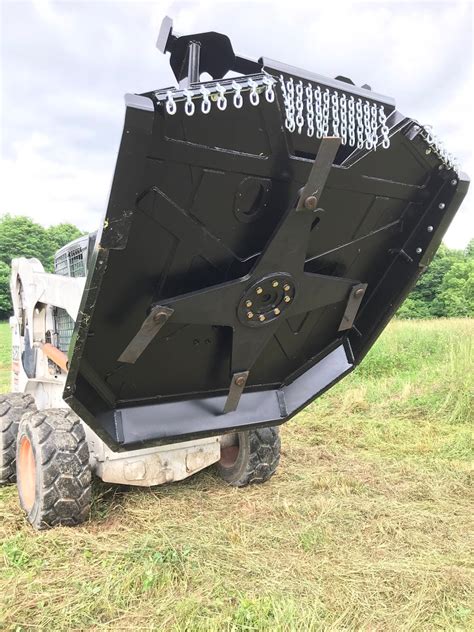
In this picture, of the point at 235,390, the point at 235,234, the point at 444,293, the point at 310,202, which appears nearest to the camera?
the point at 310,202

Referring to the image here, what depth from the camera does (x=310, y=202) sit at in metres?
2.08

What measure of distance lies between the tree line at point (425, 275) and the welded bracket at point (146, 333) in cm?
2384

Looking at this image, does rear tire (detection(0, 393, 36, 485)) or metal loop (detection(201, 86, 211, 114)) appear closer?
metal loop (detection(201, 86, 211, 114))

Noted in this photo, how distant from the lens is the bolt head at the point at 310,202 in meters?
2.07

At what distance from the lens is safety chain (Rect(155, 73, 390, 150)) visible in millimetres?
1742

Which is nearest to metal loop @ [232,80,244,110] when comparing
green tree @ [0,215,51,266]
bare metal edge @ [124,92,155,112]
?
bare metal edge @ [124,92,155,112]

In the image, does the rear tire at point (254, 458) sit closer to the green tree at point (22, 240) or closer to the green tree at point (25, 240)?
the green tree at point (25, 240)

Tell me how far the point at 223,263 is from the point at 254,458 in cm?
175

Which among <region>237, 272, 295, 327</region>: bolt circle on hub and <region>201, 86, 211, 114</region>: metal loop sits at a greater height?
<region>201, 86, 211, 114</region>: metal loop

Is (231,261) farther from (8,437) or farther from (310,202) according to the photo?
(8,437)

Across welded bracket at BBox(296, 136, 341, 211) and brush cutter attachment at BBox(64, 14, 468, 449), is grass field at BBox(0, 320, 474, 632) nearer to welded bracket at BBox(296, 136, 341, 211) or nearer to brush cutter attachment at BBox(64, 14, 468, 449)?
brush cutter attachment at BBox(64, 14, 468, 449)

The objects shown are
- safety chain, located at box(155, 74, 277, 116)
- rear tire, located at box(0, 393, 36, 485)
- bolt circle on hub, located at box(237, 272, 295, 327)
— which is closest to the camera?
safety chain, located at box(155, 74, 277, 116)

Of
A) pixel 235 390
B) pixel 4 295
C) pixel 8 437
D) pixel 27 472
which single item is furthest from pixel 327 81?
pixel 4 295

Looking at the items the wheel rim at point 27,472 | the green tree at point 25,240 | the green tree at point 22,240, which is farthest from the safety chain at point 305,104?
the green tree at point 22,240
